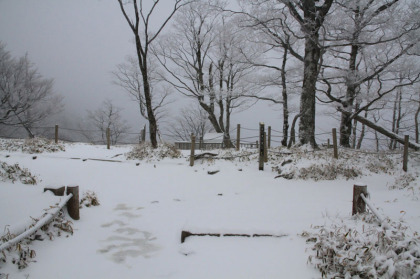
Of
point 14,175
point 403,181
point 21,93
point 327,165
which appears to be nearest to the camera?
point 14,175

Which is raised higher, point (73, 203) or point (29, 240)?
point (73, 203)

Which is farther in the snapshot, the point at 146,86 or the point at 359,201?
the point at 146,86

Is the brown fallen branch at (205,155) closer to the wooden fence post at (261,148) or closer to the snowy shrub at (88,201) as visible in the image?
the wooden fence post at (261,148)

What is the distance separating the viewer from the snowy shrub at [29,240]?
252 centimetres

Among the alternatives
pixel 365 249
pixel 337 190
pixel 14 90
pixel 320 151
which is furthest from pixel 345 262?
pixel 14 90

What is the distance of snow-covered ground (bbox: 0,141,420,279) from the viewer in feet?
8.85

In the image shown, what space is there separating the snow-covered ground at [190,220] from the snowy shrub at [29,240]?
0.07 m

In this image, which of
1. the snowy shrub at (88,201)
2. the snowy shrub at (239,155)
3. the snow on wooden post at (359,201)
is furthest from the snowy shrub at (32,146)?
the snow on wooden post at (359,201)

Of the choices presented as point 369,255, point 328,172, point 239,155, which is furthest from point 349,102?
point 369,255

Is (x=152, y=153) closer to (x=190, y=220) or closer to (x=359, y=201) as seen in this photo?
(x=190, y=220)

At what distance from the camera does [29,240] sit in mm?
2947

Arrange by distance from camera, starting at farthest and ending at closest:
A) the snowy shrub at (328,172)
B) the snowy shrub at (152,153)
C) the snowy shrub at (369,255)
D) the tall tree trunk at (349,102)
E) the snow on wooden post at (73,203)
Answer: the tall tree trunk at (349,102) → the snowy shrub at (152,153) → the snowy shrub at (328,172) → the snow on wooden post at (73,203) → the snowy shrub at (369,255)

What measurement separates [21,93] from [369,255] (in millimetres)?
23565

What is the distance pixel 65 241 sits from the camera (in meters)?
3.21
